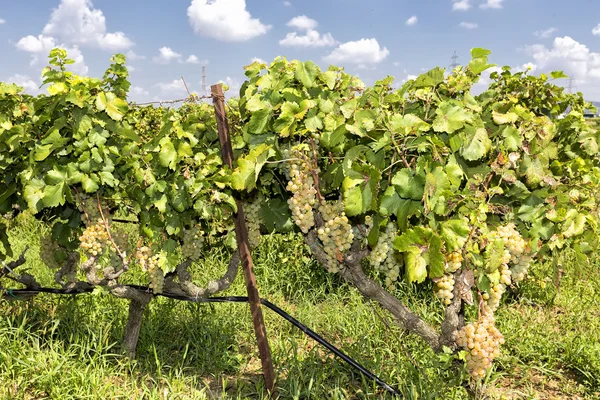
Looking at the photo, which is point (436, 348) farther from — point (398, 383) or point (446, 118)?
point (446, 118)

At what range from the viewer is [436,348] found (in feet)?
9.76

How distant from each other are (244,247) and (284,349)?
96 cm

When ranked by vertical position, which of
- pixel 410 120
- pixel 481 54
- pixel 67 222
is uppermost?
pixel 481 54

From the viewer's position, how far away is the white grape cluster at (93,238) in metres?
3.22

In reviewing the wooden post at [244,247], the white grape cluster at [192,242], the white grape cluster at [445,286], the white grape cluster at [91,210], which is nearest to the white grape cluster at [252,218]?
the wooden post at [244,247]

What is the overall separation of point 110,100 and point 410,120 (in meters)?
1.83

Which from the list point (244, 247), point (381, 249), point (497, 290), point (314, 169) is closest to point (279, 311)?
point (244, 247)

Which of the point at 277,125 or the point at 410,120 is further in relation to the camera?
the point at 277,125

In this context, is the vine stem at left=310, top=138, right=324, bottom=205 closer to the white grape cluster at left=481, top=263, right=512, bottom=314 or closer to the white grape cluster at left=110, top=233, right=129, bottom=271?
the white grape cluster at left=481, top=263, right=512, bottom=314

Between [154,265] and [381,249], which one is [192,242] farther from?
[381,249]

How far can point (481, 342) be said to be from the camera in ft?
8.15

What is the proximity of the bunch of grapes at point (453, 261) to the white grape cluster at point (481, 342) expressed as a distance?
31 centimetres

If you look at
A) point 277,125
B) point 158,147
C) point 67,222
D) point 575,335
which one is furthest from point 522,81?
point 67,222

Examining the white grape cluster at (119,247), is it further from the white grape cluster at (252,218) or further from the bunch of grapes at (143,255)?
the white grape cluster at (252,218)
